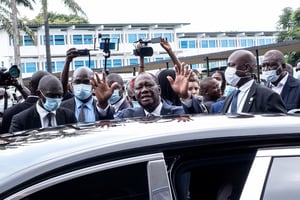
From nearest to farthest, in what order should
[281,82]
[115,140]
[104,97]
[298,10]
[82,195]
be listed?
[82,195] < [115,140] < [104,97] < [281,82] < [298,10]

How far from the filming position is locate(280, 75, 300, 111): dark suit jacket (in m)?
6.17

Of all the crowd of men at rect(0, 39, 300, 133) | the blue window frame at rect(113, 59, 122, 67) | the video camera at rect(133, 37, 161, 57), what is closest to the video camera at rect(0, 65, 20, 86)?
the crowd of men at rect(0, 39, 300, 133)

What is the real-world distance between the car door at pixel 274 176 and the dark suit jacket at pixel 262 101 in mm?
2387

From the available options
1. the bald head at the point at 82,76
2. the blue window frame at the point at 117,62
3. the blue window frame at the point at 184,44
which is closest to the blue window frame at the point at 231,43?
the blue window frame at the point at 184,44

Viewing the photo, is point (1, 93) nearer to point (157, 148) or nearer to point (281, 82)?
point (281, 82)

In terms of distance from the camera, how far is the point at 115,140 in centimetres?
215

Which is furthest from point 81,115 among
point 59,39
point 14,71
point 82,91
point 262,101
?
point 59,39

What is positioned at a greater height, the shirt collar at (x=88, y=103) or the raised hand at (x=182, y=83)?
the raised hand at (x=182, y=83)

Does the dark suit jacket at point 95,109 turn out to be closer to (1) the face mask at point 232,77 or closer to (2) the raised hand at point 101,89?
(2) the raised hand at point 101,89

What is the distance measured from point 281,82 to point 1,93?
17.2 feet

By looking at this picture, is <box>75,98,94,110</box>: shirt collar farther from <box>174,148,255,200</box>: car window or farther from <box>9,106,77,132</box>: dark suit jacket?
<box>174,148,255,200</box>: car window

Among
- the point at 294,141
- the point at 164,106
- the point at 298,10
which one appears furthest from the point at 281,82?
the point at 298,10

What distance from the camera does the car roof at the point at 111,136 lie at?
2035 mm

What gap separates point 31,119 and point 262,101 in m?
2.07
